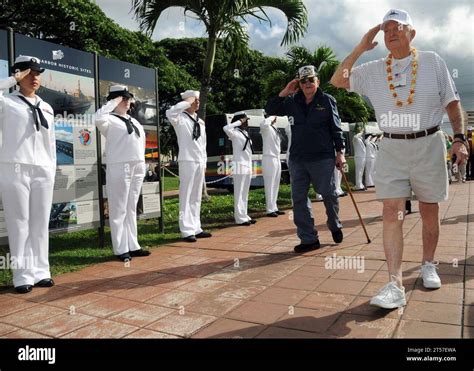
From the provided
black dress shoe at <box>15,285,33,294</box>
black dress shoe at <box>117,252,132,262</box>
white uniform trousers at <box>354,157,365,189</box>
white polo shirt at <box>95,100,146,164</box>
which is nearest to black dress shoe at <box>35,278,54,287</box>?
black dress shoe at <box>15,285,33,294</box>

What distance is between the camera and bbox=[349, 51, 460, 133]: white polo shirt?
11.0ft

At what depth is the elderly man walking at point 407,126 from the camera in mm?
3357

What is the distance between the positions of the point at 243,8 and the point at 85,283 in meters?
7.59

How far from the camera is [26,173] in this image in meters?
4.26

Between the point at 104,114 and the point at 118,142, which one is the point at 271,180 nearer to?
the point at 118,142

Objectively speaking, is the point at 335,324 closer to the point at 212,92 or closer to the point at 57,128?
the point at 57,128

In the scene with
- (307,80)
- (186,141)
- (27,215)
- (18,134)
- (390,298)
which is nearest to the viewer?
(390,298)

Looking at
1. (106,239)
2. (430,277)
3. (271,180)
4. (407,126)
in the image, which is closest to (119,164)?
(106,239)

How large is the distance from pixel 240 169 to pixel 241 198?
546 millimetres

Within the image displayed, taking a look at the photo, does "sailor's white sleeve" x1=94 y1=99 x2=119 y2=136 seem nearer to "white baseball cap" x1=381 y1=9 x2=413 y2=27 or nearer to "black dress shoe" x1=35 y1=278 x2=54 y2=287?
"black dress shoe" x1=35 y1=278 x2=54 y2=287

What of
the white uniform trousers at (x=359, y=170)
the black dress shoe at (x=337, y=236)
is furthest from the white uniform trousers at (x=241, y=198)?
the white uniform trousers at (x=359, y=170)

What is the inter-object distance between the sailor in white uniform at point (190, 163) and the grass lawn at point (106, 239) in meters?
0.34

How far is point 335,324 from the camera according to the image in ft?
9.92
